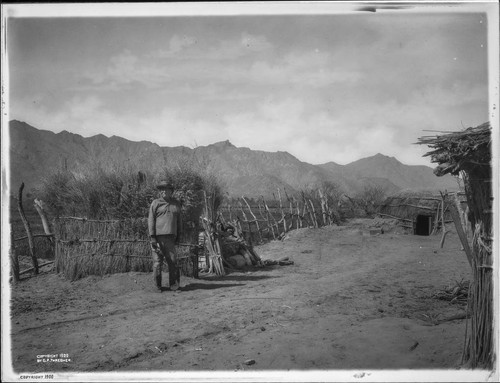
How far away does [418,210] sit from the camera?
17.4 metres

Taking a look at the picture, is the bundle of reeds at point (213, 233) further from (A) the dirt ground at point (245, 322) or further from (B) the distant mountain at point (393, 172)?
(B) the distant mountain at point (393, 172)

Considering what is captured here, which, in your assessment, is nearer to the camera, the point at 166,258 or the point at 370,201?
the point at 166,258

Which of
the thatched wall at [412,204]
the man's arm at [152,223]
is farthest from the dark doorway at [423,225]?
the man's arm at [152,223]

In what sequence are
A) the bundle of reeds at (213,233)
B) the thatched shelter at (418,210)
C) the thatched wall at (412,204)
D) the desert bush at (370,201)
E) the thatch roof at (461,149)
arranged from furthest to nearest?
the desert bush at (370,201)
the thatched wall at (412,204)
the thatched shelter at (418,210)
the bundle of reeds at (213,233)
the thatch roof at (461,149)

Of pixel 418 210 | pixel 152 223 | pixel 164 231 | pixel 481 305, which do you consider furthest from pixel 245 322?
pixel 418 210

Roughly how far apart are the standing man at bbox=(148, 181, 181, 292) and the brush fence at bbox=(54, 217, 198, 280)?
84 cm

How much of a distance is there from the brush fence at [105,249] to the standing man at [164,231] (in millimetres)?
843

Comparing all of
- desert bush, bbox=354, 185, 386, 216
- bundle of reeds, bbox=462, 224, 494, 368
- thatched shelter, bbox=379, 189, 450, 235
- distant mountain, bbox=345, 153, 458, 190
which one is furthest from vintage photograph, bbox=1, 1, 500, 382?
distant mountain, bbox=345, 153, 458, 190

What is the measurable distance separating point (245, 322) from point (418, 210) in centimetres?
1424

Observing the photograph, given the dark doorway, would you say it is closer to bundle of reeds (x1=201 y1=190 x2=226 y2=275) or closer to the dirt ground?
the dirt ground

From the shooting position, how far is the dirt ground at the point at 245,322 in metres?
4.34

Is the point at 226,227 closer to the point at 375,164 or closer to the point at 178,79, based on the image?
the point at 178,79

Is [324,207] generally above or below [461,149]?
below

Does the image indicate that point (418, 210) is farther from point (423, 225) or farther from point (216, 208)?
point (216, 208)
